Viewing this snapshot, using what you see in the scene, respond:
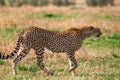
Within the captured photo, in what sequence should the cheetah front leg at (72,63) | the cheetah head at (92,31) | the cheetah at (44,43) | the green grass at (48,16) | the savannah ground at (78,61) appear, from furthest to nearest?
the green grass at (48,16) → the cheetah head at (92,31) → the cheetah front leg at (72,63) → the cheetah at (44,43) → the savannah ground at (78,61)

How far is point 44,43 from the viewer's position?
410 inches

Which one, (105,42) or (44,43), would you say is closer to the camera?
(44,43)

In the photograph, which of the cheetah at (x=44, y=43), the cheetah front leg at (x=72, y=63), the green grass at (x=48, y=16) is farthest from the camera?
the green grass at (x=48, y=16)

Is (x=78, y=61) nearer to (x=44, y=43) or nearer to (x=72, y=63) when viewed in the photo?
(x=72, y=63)

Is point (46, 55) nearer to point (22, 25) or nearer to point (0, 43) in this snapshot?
point (0, 43)

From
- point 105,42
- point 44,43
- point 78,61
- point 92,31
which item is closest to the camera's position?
point 44,43

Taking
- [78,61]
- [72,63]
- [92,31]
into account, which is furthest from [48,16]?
[72,63]

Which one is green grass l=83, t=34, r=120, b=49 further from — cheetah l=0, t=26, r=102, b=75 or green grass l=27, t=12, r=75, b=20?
green grass l=27, t=12, r=75, b=20

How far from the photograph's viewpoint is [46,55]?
12078 mm

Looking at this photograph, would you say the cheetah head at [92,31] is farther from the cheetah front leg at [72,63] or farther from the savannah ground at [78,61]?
the cheetah front leg at [72,63]

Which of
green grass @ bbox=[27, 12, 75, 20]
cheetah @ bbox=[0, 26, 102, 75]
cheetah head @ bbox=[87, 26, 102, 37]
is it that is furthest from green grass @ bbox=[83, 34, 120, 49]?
green grass @ bbox=[27, 12, 75, 20]

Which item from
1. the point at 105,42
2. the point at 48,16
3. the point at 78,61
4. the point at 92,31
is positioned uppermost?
the point at 92,31

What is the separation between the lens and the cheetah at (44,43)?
400 inches

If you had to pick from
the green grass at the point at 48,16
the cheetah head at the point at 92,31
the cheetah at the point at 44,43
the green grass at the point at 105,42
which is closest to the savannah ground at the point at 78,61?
the green grass at the point at 105,42
